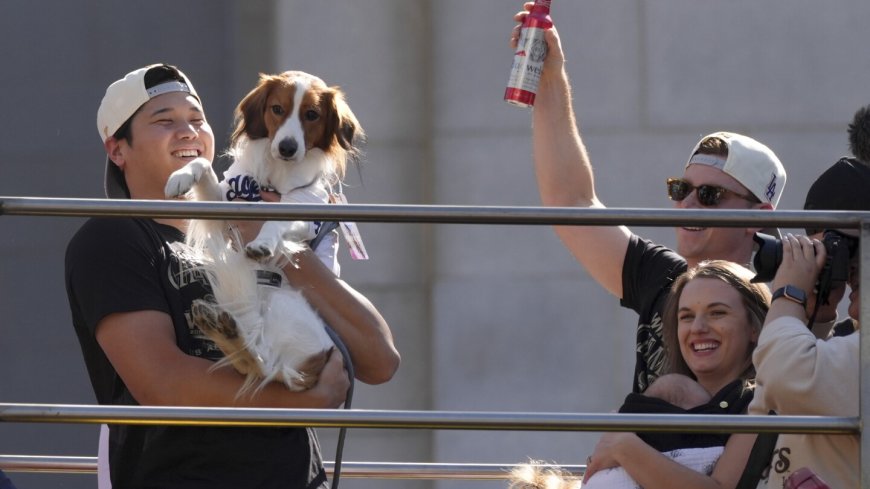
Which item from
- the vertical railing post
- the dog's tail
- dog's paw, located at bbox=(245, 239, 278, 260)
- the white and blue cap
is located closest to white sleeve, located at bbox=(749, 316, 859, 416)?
the vertical railing post

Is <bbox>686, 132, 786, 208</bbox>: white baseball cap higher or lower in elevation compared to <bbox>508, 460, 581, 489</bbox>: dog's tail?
higher

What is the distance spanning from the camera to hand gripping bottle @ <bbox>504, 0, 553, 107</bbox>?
346 cm

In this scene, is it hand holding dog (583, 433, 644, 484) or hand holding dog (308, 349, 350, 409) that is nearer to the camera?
hand holding dog (583, 433, 644, 484)

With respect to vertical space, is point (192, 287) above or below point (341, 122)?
below

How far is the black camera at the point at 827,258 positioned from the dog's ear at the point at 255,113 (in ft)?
5.11

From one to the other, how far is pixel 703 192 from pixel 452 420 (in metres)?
1.44

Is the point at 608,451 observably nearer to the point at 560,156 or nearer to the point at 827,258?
the point at 827,258

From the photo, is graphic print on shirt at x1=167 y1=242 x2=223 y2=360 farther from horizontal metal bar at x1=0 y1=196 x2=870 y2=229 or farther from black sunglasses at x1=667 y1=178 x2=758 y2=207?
black sunglasses at x1=667 y1=178 x2=758 y2=207

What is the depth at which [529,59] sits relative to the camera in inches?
139

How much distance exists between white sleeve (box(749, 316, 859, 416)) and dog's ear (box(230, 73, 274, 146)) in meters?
1.70

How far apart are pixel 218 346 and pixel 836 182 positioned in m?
1.40

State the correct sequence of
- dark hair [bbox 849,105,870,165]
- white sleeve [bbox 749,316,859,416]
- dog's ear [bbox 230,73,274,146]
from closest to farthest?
white sleeve [bbox 749,316,859,416] < dark hair [bbox 849,105,870,165] < dog's ear [bbox 230,73,274,146]

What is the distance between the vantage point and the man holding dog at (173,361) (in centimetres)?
305

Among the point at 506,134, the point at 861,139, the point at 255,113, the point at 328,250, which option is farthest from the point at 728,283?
the point at 506,134
